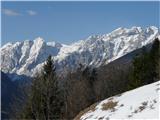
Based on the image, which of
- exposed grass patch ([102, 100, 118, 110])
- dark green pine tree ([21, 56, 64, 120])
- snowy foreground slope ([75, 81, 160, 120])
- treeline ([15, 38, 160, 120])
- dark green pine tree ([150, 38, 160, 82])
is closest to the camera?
snowy foreground slope ([75, 81, 160, 120])

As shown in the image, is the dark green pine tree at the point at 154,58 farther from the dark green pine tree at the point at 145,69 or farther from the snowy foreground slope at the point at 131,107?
the snowy foreground slope at the point at 131,107

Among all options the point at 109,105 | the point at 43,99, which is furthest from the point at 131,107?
the point at 43,99

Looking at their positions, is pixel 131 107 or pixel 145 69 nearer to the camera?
pixel 131 107

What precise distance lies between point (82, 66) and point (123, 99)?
253ft

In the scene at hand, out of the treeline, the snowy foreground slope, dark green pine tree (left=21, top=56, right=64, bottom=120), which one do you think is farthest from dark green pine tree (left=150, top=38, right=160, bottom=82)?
the snowy foreground slope

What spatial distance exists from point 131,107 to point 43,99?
2084 inches

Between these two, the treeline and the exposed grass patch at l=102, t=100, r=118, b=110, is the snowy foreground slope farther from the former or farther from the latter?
the treeline

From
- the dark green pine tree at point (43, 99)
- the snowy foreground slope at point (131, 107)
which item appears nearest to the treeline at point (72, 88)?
the dark green pine tree at point (43, 99)

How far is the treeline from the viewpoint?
7481 centimetres

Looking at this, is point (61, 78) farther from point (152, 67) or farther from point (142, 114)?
point (142, 114)

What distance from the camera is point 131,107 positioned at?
22.8 meters

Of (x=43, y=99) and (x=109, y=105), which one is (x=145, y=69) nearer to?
(x=43, y=99)

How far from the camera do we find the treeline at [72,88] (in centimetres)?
7481

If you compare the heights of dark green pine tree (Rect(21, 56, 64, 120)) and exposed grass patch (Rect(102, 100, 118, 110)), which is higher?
exposed grass patch (Rect(102, 100, 118, 110))
